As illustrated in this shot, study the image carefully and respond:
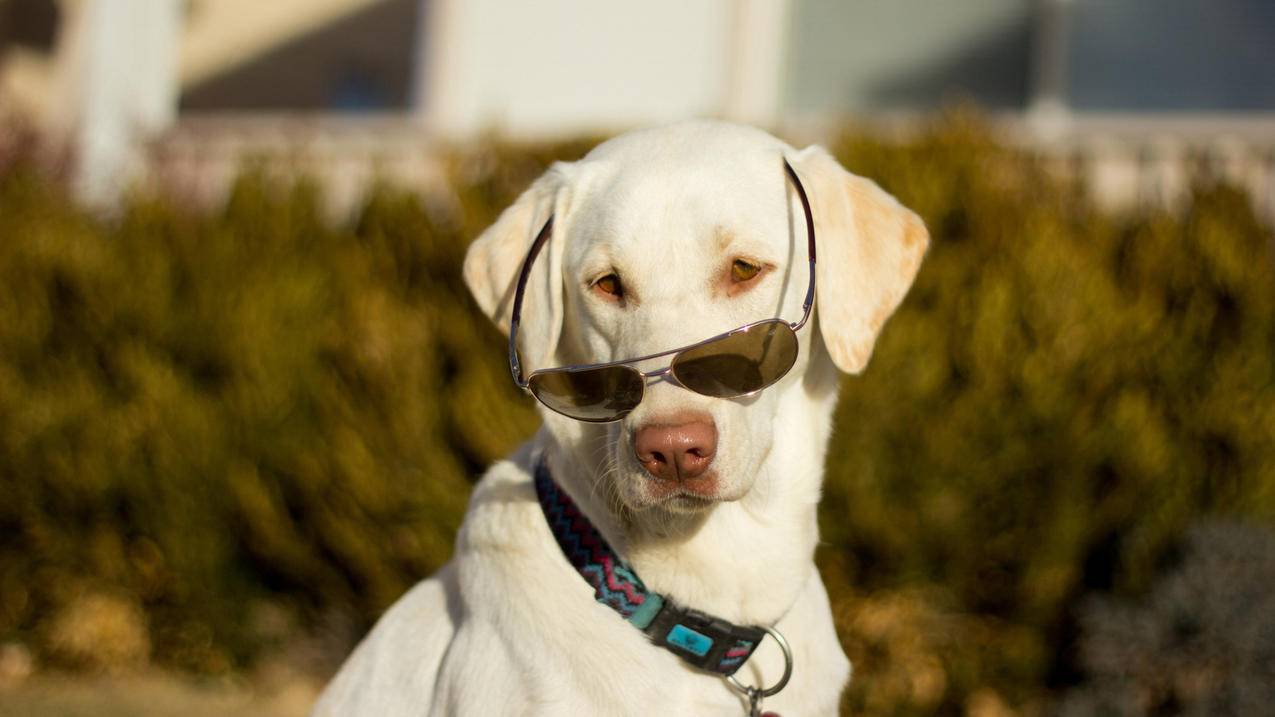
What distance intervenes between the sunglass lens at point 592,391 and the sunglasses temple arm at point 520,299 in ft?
0.28

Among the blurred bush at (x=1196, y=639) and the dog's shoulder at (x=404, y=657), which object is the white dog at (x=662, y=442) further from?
the blurred bush at (x=1196, y=639)

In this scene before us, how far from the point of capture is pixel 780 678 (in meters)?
2.27

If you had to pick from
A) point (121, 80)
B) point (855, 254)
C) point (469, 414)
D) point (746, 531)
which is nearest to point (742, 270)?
point (855, 254)

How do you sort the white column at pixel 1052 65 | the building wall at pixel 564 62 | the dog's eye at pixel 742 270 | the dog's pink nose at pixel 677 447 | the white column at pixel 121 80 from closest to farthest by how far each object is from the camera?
the dog's pink nose at pixel 677 447 → the dog's eye at pixel 742 270 → the white column at pixel 1052 65 → the building wall at pixel 564 62 → the white column at pixel 121 80

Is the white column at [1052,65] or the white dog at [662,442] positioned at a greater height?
the white column at [1052,65]

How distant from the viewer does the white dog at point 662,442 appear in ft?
6.77

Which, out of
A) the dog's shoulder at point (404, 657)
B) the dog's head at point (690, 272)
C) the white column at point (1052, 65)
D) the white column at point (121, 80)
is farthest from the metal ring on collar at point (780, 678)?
the white column at point (121, 80)

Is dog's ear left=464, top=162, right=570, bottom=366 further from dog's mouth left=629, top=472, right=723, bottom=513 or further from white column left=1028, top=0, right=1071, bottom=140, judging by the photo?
white column left=1028, top=0, right=1071, bottom=140

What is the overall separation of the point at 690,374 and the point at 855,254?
1.66 ft

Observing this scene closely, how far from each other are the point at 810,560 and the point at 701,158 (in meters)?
0.87

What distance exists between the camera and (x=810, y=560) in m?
2.40

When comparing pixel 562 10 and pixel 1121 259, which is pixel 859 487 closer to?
pixel 1121 259

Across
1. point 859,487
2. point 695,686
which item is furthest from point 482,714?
point 859,487

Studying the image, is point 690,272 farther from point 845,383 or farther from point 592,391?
point 845,383
